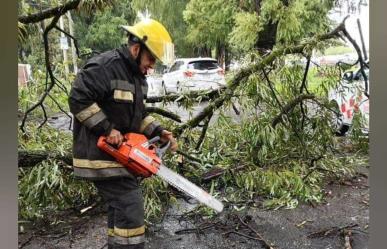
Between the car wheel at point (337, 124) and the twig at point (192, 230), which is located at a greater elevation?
the car wheel at point (337, 124)

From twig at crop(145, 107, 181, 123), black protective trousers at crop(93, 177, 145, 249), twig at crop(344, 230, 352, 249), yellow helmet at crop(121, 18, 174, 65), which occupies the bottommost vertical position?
twig at crop(344, 230, 352, 249)

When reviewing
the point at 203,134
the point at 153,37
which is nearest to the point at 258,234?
the point at 203,134

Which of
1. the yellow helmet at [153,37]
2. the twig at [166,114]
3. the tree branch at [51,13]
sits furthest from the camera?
the twig at [166,114]

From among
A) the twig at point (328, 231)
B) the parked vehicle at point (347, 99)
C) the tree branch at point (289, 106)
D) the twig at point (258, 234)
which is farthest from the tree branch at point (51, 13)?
the twig at point (328, 231)

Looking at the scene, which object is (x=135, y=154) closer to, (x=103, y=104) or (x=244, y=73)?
(x=103, y=104)

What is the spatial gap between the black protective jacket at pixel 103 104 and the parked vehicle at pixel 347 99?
147cm

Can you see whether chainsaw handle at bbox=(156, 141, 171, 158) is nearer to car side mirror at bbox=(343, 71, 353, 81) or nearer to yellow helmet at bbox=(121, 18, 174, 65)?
yellow helmet at bbox=(121, 18, 174, 65)

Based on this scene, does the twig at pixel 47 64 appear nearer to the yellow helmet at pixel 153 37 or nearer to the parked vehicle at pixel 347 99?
the yellow helmet at pixel 153 37

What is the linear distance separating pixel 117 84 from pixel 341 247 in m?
1.35

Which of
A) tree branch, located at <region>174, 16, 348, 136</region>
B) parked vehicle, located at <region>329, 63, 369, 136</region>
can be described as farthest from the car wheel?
tree branch, located at <region>174, 16, 348, 136</region>

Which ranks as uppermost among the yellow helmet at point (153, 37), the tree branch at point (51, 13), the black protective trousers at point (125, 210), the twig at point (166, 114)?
the tree branch at point (51, 13)

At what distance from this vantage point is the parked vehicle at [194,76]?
2.58 meters

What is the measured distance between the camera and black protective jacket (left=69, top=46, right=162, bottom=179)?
5.44ft

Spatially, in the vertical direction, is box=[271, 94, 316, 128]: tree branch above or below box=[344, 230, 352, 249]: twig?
above
